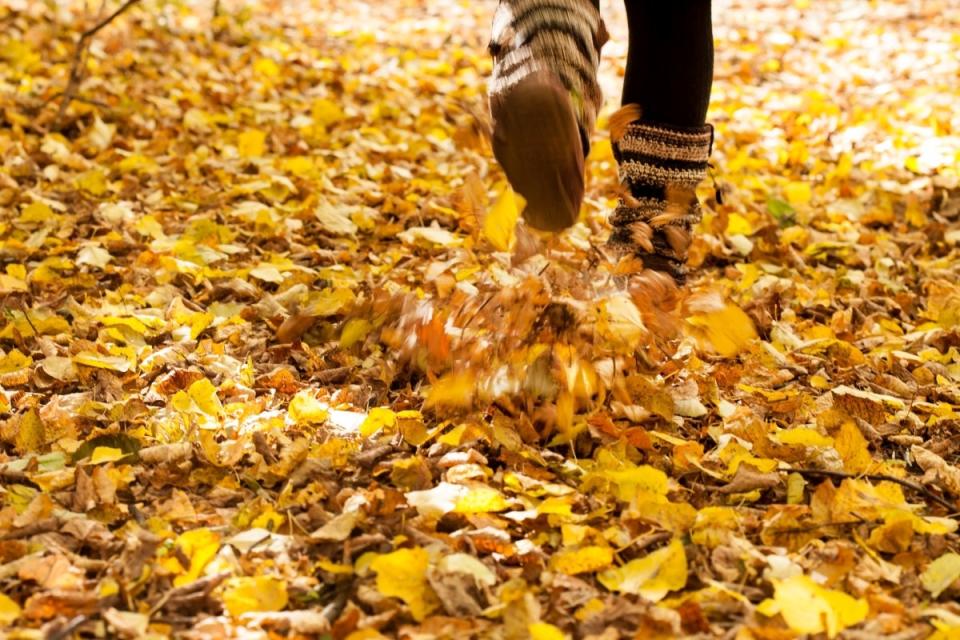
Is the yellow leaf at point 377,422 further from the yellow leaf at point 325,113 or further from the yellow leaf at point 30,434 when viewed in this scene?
the yellow leaf at point 325,113

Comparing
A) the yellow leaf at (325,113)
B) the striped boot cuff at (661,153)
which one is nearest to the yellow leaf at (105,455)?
the striped boot cuff at (661,153)

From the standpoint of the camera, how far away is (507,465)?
4.57 ft

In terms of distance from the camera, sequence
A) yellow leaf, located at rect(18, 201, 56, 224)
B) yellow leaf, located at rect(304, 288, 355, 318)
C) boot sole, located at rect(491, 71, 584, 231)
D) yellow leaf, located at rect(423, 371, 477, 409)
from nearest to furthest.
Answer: boot sole, located at rect(491, 71, 584, 231) < yellow leaf, located at rect(423, 371, 477, 409) < yellow leaf, located at rect(304, 288, 355, 318) < yellow leaf, located at rect(18, 201, 56, 224)

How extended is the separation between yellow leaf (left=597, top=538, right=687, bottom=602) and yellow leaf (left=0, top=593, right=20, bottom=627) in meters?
0.61

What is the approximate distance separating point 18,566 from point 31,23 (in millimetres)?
3595

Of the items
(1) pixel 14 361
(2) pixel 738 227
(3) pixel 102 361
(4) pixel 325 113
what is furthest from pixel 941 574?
(4) pixel 325 113

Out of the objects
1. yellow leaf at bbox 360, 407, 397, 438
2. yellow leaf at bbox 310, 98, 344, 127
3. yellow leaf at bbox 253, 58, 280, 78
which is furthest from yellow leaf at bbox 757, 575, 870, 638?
yellow leaf at bbox 253, 58, 280, 78

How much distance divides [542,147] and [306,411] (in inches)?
19.9

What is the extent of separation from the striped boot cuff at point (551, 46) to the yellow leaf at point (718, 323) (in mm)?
306

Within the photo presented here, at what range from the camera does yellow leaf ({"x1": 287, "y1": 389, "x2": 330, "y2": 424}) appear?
1487 mm

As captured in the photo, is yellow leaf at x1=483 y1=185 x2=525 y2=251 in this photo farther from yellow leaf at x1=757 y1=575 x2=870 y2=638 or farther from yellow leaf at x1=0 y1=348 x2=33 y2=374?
yellow leaf at x1=0 y1=348 x2=33 y2=374

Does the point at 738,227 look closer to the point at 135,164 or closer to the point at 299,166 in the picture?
the point at 299,166

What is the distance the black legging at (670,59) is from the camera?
1713mm

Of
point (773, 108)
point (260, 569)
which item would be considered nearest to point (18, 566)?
point (260, 569)
